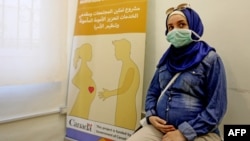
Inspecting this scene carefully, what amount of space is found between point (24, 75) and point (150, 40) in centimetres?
117

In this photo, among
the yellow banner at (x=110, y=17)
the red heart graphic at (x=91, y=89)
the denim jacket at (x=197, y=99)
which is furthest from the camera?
the red heart graphic at (x=91, y=89)

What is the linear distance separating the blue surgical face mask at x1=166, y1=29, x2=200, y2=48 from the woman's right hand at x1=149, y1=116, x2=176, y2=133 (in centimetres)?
48

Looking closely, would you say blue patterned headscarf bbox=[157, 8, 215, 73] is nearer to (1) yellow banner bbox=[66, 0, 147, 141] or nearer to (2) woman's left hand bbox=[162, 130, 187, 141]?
(2) woman's left hand bbox=[162, 130, 187, 141]

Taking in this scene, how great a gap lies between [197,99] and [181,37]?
15.2 inches

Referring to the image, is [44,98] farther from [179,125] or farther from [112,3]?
[179,125]

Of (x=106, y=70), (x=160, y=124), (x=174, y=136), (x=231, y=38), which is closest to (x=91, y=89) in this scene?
(x=106, y=70)

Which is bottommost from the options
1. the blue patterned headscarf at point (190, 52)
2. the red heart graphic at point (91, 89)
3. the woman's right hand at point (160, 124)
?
the woman's right hand at point (160, 124)

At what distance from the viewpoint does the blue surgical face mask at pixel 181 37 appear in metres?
1.51

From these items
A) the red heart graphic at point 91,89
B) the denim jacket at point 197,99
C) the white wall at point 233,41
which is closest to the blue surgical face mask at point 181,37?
the denim jacket at point 197,99

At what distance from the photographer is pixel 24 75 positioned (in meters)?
2.27

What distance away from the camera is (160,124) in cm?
156

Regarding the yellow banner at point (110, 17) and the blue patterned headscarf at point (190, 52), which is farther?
the yellow banner at point (110, 17)

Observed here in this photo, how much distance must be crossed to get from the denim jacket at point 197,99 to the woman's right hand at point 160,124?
0.08 ft

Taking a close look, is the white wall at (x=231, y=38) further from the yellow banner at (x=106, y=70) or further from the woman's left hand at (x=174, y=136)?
the woman's left hand at (x=174, y=136)
